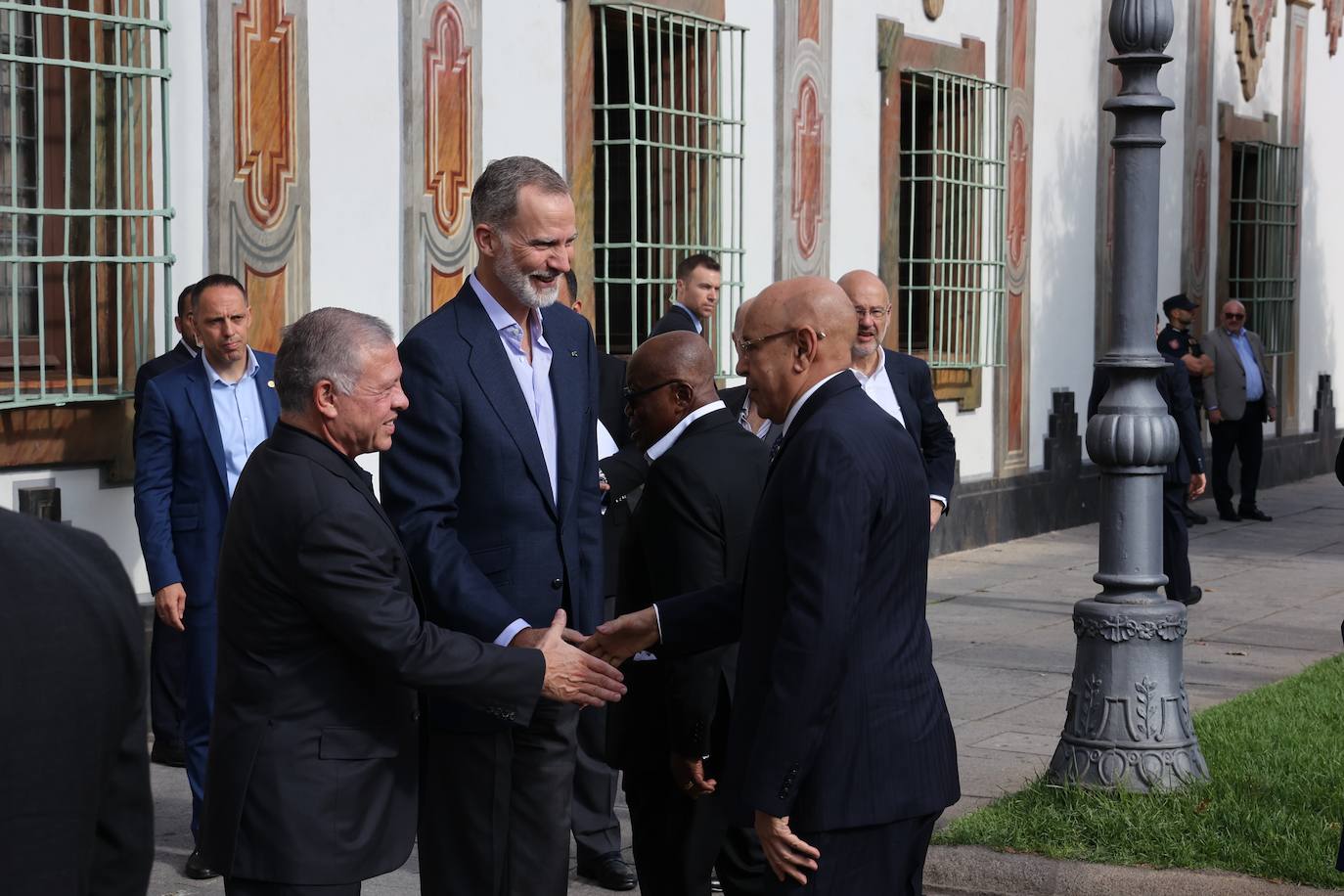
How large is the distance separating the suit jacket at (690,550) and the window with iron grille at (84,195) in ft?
11.9

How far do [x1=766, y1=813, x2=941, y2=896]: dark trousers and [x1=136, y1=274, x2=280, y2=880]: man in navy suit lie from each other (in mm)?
3305

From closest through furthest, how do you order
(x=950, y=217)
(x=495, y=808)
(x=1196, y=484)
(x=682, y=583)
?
(x=495, y=808)
(x=682, y=583)
(x=1196, y=484)
(x=950, y=217)

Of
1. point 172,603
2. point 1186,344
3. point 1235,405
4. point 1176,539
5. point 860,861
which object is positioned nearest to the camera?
point 860,861

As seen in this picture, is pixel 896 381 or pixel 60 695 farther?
pixel 896 381

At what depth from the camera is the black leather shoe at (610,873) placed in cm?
600

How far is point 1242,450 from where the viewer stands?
57.2ft

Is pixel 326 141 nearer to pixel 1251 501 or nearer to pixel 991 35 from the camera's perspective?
pixel 991 35

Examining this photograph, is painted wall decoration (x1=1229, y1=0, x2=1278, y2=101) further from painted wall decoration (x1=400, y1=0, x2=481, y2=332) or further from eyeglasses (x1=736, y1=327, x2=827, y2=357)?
eyeglasses (x1=736, y1=327, x2=827, y2=357)

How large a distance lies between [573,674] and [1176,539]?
7436mm

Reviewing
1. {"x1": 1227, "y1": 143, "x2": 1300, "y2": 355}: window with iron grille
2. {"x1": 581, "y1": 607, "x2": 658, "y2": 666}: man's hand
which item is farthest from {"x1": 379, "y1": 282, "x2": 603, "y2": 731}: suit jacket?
{"x1": 1227, "y1": 143, "x2": 1300, "y2": 355}: window with iron grille

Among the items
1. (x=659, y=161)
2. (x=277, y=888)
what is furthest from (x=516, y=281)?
(x=659, y=161)

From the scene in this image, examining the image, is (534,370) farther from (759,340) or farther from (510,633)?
(759,340)

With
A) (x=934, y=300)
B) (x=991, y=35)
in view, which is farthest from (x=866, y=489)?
(x=991, y=35)

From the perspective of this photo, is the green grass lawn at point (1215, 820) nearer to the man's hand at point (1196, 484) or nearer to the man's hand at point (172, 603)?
the man's hand at point (172, 603)
